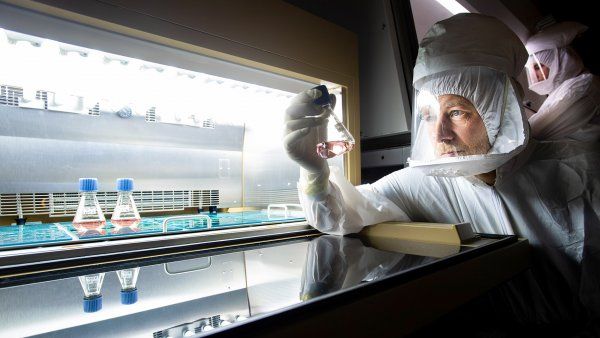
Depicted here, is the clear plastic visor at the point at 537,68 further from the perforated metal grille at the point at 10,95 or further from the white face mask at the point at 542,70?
the perforated metal grille at the point at 10,95

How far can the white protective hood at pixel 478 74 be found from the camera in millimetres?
1010

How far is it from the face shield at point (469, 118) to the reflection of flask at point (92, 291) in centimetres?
93

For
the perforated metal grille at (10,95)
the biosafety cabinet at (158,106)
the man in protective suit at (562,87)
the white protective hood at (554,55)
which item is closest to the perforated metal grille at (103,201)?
the biosafety cabinet at (158,106)

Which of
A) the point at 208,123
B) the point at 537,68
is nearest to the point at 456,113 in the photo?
the point at 208,123

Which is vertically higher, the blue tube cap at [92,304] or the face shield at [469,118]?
the face shield at [469,118]

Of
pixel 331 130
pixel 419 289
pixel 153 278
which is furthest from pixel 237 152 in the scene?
pixel 419 289

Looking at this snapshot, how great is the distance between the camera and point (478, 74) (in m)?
1.05

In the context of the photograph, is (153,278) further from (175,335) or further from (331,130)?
(331,130)

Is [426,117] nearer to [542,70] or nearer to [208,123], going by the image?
[208,123]

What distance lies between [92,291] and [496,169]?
1145 millimetres

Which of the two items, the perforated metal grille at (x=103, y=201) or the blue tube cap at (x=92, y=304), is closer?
the blue tube cap at (x=92, y=304)

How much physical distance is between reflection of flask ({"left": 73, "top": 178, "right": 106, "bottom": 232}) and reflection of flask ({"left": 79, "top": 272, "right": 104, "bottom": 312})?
0.32 m

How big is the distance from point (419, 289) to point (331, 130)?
27.6 inches

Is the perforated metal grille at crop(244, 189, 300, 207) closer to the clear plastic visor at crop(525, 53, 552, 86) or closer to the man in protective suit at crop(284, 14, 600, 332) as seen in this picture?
the man in protective suit at crop(284, 14, 600, 332)
